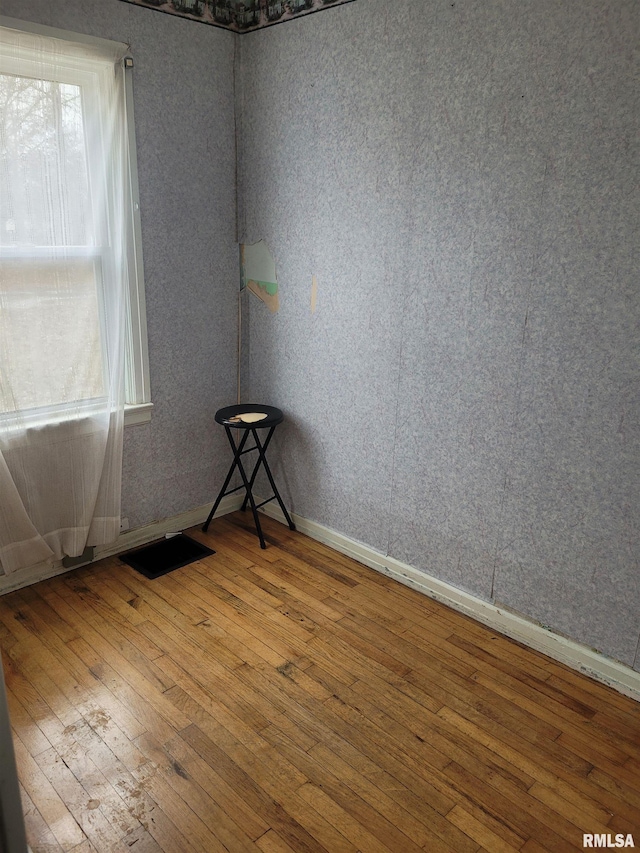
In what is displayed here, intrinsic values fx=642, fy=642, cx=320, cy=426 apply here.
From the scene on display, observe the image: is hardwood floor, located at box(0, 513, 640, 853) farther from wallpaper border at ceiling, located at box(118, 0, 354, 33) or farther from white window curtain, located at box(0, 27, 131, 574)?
wallpaper border at ceiling, located at box(118, 0, 354, 33)

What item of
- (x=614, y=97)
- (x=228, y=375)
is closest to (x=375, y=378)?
(x=228, y=375)

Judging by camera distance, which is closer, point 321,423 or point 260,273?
point 321,423

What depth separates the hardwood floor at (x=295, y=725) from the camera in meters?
1.72

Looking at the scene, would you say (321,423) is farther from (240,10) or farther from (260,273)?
(240,10)

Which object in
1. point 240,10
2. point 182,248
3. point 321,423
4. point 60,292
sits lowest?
point 321,423

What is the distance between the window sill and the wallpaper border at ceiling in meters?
1.69

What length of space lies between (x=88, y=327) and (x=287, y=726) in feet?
5.81

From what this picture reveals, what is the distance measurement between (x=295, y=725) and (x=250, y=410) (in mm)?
1606

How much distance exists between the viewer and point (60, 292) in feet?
8.57

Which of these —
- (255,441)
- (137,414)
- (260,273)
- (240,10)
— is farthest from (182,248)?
(240,10)

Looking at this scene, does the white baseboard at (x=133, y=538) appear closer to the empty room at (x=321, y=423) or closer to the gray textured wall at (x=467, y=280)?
the empty room at (x=321, y=423)

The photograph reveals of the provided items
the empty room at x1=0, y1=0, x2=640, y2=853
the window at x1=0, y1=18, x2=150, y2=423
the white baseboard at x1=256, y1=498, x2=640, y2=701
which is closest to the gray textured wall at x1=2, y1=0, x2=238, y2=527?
the empty room at x1=0, y1=0, x2=640, y2=853

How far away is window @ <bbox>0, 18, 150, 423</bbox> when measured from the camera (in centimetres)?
238

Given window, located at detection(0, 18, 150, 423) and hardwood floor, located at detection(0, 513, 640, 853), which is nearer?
hardwood floor, located at detection(0, 513, 640, 853)
